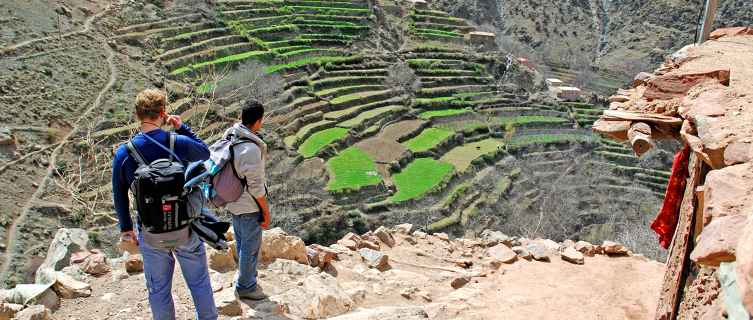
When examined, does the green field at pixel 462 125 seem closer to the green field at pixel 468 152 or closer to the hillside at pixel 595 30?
the green field at pixel 468 152

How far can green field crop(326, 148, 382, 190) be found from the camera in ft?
63.8

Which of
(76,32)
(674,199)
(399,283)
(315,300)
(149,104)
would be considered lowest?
(399,283)

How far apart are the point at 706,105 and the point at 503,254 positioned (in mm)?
3645

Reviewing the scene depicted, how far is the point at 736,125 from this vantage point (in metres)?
3.03

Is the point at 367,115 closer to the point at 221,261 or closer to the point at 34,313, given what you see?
the point at 221,261

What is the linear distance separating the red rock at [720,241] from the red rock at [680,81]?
9.13 ft

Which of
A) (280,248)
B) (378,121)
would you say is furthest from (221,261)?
(378,121)

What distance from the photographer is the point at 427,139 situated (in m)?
25.5

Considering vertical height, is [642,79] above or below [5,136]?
above

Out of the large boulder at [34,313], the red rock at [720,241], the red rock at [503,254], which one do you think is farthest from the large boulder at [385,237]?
the red rock at [720,241]

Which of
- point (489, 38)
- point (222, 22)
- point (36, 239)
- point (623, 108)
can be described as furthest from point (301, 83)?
point (623, 108)

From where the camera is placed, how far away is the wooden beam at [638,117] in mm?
4043

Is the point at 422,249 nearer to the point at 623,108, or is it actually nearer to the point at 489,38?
the point at 623,108

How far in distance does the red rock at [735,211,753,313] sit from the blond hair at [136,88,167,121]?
10.2ft
